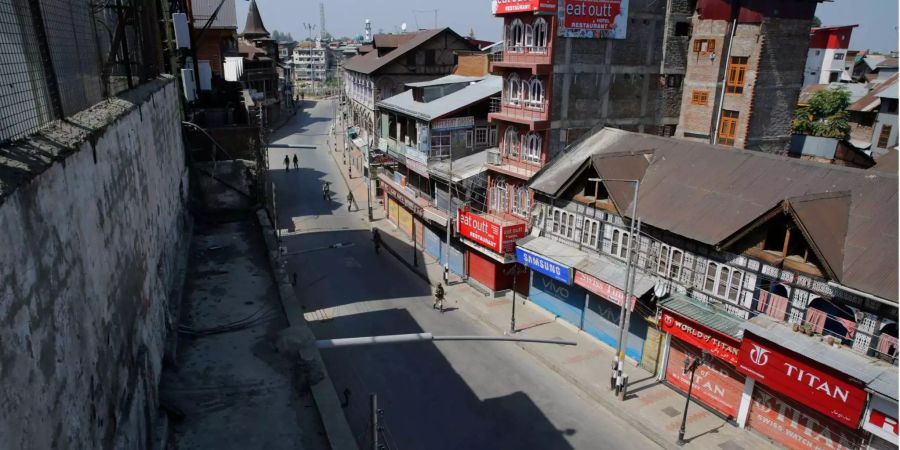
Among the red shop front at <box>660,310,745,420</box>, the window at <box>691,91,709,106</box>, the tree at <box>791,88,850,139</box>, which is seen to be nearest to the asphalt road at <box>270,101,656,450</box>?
the red shop front at <box>660,310,745,420</box>

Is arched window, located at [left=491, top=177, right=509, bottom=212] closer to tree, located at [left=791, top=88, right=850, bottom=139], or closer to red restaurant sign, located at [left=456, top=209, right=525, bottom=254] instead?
red restaurant sign, located at [left=456, top=209, right=525, bottom=254]

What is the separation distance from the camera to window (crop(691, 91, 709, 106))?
3400cm

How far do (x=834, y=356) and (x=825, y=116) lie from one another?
145 feet

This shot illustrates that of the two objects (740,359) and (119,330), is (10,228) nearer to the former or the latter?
(119,330)

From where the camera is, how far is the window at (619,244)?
26172 mm

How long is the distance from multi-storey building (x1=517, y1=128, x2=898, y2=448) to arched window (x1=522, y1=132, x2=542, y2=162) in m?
2.15

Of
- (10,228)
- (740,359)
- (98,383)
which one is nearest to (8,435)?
(10,228)

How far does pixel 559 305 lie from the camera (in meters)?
30.9

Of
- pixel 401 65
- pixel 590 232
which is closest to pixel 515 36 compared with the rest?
pixel 590 232

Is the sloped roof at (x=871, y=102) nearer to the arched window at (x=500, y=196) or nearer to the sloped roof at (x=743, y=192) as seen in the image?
the sloped roof at (x=743, y=192)

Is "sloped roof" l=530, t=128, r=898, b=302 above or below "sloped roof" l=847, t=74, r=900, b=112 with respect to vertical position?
below

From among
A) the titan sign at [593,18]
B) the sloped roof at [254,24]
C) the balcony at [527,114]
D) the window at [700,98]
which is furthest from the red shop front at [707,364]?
the sloped roof at [254,24]

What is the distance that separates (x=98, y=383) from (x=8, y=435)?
9.12ft

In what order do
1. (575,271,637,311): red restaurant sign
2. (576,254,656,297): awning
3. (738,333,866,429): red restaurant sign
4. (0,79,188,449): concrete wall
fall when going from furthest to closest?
1. (575,271,637,311): red restaurant sign
2. (576,254,656,297): awning
3. (738,333,866,429): red restaurant sign
4. (0,79,188,449): concrete wall
